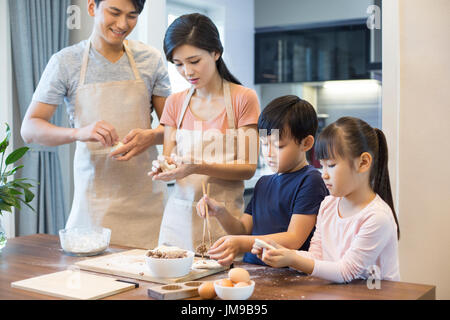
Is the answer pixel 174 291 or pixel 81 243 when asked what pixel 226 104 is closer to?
pixel 81 243

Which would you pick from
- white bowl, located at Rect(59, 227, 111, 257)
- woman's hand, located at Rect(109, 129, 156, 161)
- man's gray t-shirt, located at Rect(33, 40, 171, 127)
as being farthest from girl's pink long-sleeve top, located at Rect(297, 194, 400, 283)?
man's gray t-shirt, located at Rect(33, 40, 171, 127)

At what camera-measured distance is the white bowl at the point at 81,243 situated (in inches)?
59.6

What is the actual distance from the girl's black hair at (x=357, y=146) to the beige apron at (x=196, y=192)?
0.48 metres

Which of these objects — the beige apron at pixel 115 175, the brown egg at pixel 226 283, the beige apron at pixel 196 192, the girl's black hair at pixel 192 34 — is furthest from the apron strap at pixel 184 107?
the brown egg at pixel 226 283

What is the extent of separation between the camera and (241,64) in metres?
4.37

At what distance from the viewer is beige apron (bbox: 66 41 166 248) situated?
199 cm

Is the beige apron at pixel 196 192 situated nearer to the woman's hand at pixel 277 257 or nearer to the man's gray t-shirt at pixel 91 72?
the man's gray t-shirt at pixel 91 72

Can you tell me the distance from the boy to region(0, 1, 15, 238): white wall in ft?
5.42

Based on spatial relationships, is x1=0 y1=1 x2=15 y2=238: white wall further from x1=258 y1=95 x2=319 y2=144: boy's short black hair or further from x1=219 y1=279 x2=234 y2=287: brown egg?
x1=219 y1=279 x2=234 y2=287: brown egg

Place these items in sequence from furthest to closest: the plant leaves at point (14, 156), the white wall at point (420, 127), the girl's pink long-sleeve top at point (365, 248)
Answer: the white wall at point (420, 127) < the plant leaves at point (14, 156) < the girl's pink long-sleeve top at point (365, 248)

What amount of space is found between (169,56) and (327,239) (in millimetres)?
789

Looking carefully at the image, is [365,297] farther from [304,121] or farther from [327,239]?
[304,121]

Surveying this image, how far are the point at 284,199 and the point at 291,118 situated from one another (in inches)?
9.1

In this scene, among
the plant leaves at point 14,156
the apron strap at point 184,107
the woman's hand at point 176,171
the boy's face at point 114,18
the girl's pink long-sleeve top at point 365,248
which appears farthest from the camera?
the boy's face at point 114,18
